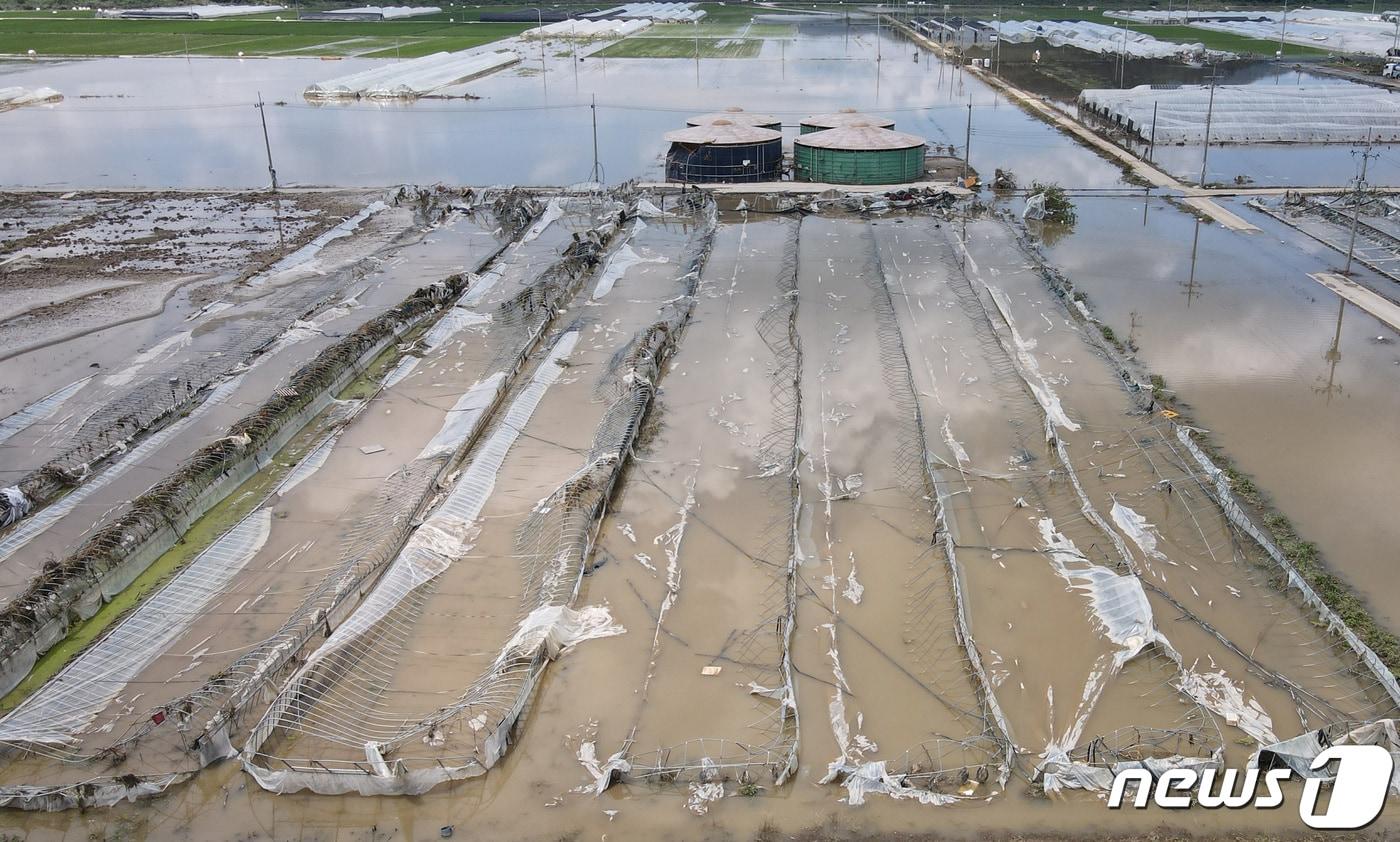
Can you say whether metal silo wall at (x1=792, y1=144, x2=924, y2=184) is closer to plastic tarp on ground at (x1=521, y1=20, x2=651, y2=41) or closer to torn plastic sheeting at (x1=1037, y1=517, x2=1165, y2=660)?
torn plastic sheeting at (x1=1037, y1=517, x2=1165, y2=660)

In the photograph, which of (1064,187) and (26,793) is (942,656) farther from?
(1064,187)

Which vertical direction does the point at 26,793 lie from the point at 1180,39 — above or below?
below

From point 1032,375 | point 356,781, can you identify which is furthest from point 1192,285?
point 356,781

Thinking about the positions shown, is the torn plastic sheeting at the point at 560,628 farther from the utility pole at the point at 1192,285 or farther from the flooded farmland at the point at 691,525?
the utility pole at the point at 1192,285

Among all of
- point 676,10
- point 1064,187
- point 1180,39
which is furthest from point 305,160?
Answer: point 676,10

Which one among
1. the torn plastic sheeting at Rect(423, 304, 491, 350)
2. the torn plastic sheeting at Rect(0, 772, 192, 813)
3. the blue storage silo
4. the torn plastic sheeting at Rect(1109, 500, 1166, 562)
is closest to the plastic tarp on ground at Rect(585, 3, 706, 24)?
the blue storage silo
